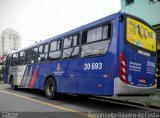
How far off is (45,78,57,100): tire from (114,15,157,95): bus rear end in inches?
170

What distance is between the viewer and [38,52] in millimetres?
14578

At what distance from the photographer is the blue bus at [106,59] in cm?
861

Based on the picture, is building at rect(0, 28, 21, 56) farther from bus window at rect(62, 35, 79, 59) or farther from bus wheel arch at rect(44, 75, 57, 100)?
bus window at rect(62, 35, 79, 59)

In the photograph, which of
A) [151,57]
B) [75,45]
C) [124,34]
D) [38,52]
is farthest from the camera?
[38,52]

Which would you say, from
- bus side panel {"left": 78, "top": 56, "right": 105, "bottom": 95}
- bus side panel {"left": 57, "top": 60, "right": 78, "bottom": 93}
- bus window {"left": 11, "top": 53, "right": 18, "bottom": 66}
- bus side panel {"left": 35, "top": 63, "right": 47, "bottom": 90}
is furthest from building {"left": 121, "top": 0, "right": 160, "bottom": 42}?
bus window {"left": 11, "top": 53, "right": 18, "bottom": 66}

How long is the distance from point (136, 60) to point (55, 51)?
460cm

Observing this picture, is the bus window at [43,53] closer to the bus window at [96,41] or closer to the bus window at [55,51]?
the bus window at [55,51]

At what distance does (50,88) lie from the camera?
12594 millimetres

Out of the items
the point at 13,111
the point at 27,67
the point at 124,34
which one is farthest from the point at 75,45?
the point at 27,67

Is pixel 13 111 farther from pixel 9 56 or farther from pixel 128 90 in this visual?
pixel 9 56

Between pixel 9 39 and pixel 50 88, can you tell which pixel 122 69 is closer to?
pixel 50 88

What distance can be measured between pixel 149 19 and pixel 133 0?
8.76 ft

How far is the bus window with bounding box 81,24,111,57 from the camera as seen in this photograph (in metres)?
9.08

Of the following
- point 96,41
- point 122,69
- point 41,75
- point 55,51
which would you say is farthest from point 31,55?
point 122,69
